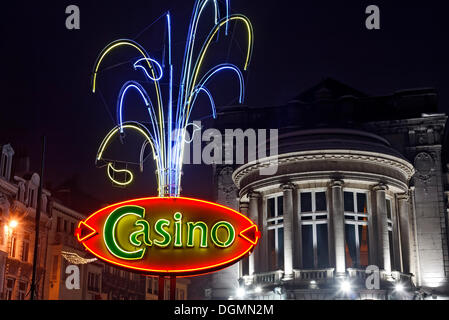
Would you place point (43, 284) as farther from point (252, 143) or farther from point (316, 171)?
point (316, 171)

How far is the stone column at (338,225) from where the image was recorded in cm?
3775

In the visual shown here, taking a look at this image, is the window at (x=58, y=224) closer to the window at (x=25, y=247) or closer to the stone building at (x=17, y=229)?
the stone building at (x=17, y=229)

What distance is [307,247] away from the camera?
3972 cm

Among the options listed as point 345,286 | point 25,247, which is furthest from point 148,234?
point 25,247

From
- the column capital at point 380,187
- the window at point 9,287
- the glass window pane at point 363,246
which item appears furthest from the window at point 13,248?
the column capital at point 380,187

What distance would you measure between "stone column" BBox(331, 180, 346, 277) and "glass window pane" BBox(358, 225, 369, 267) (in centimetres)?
264

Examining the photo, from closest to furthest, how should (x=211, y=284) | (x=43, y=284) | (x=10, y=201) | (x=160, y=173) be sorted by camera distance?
(x=160, y=173), (x=211, y=284), (x=10, y=201), (x=43, y=284)

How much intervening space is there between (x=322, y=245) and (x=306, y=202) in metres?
2.93

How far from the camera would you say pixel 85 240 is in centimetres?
1766

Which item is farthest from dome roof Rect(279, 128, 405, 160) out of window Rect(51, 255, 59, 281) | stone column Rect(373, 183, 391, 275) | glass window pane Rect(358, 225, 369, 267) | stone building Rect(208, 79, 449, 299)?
window Rect(51, 255, 59, 281)

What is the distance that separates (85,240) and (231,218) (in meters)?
4.21

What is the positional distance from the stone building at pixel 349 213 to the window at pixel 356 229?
6 centimetres

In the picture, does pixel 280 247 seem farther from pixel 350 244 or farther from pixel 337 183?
pixel 337 183
